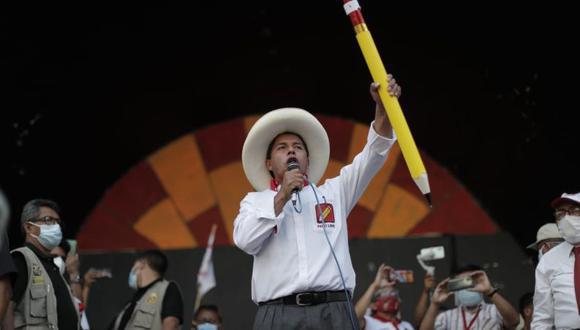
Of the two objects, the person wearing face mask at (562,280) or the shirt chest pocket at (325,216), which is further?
the person wearing face mask at (562,280)

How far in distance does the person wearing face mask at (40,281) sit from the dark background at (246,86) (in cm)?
295

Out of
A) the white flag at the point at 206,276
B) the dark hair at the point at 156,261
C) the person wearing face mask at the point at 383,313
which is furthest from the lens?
the white flag at the point at 206,276

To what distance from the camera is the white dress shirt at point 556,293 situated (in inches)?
216

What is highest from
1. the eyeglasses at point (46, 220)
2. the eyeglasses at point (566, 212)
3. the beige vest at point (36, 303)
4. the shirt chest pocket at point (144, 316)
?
the eyeglasses at point (46, 220)

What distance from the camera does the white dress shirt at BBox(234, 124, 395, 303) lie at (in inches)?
174

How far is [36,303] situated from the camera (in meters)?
5.46

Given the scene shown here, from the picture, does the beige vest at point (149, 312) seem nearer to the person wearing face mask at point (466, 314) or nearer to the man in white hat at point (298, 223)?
the person wearing face mask at point (466, 314)

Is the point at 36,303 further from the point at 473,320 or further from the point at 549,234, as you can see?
the point at 549,234

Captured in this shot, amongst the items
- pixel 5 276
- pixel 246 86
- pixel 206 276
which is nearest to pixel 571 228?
pixel 5 276

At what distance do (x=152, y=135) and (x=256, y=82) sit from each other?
45.0 inches

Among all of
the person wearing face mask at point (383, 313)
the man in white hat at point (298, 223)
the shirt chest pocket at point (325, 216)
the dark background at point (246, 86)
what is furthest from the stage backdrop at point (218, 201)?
the shirt chest pocket at point (325, 216)

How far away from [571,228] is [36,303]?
312 cm

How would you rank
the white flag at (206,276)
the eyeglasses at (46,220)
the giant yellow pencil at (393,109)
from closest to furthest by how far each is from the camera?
the giant yellow pencil at (393,109) → the eyeglasses at (46,220) → the white flag at (206,276)

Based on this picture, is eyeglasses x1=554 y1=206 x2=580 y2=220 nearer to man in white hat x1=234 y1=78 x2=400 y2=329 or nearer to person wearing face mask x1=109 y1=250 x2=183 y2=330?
man in white hat x1=234 y1=78 x2=400 y2=329
